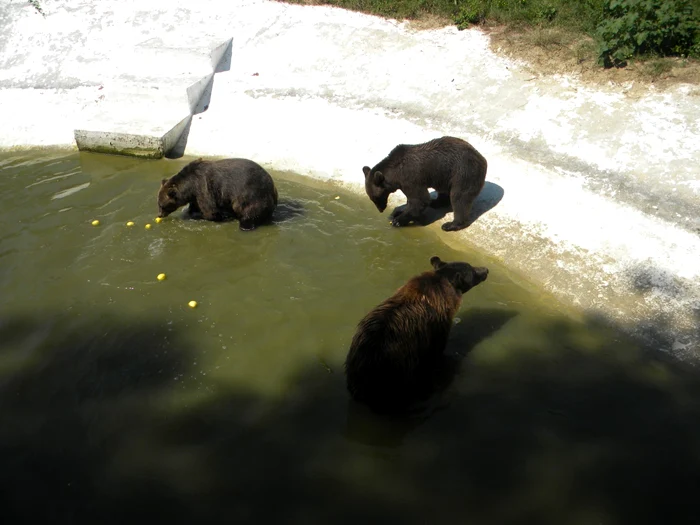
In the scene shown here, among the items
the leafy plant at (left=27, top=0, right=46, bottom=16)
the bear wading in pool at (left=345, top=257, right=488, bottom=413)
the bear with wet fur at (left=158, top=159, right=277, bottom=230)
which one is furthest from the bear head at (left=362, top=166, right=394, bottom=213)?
the leafy plant at (left=27, top=0, right=46, bottom=16)

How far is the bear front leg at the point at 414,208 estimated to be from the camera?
876 centimetres

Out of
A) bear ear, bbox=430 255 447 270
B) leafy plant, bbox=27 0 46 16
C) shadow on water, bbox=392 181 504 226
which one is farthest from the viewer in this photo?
leafy plant, bbox=27 0 46 16

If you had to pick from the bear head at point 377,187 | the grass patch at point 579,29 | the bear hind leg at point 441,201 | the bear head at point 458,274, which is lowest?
the bear hind leg at point 441,201

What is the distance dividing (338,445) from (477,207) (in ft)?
15.7

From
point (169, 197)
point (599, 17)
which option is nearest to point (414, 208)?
point (169, 197)

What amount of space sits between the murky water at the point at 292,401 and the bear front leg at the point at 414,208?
16.9 inches

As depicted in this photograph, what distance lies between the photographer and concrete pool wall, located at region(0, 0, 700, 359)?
25.3 ft

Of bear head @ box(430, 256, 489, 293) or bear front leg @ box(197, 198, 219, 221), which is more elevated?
bear head @ box(430, 256, 489, 293)

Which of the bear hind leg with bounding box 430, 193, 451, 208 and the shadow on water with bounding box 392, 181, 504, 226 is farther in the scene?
the bear hind leg with bounding box 430, 193, 451, 208

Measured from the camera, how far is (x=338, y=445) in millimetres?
5391

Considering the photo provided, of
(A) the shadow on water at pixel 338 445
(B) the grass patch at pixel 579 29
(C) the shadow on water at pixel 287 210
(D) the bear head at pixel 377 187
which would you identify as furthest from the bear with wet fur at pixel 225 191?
(B) the grass patch at pixel 579 29

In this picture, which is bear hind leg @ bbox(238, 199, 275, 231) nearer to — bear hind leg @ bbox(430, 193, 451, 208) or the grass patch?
bear hind leg @ bbox(430, 193, 451, 208)

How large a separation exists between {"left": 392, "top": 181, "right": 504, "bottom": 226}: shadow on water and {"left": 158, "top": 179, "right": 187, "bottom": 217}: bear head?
312cm

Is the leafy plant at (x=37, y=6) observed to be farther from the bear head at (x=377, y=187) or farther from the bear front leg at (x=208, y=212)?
the bear head at (x=377, y=187)
